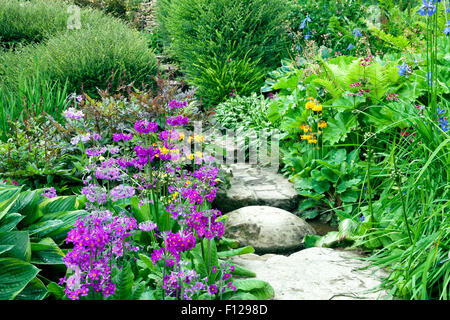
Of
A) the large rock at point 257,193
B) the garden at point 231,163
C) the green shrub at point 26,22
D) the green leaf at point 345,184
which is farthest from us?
the green shrub at point 26,22

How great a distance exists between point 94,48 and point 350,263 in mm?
4407

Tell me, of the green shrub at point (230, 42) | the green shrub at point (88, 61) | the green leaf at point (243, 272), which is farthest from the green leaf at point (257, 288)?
the green shrub at point (230, 42)

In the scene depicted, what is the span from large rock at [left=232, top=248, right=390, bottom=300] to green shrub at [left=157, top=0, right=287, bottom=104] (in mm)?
3906

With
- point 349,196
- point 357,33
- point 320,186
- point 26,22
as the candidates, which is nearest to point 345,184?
point 349,196

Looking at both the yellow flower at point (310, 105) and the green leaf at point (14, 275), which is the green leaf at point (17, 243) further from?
the yellow flower at point (310, 105)

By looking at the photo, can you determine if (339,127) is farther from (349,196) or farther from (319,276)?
(319,276)

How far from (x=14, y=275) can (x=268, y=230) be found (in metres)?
2.02

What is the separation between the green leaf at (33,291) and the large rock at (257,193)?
2297 mm

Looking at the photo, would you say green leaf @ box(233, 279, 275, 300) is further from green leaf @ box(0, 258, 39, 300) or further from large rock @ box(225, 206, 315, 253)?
large rock @ box(225, 206, 315, 253)

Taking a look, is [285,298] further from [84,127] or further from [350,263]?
[84,127]

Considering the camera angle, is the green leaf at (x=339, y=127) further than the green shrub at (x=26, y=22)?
No

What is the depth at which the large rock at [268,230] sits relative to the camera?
344 cm

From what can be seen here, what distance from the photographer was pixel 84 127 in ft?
12.3
